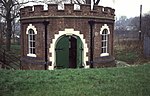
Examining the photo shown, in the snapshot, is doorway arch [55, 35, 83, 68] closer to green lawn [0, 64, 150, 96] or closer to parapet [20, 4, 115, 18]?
parapet [20, 4, 115, 18]

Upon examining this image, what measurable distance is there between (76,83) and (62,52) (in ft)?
22.2

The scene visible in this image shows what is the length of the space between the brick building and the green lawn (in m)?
4.77

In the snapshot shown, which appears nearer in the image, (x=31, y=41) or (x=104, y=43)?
(x=31, y=41)

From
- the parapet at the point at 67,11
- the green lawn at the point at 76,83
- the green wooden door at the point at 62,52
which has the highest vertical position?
the parapet at the point at 67,11

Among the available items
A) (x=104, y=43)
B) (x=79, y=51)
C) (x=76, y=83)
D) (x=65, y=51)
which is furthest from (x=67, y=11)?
(x=76, y=83)

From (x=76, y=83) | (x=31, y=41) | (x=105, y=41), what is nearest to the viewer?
(x=76, y=83)

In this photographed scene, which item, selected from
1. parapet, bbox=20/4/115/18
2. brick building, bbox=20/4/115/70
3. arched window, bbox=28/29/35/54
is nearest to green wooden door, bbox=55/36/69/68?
brick building, bbox=20/4/115/70

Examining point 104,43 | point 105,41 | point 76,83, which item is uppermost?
point 105,41

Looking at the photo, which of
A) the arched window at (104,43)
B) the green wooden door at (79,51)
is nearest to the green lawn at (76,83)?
the green wooden door at (79,51)

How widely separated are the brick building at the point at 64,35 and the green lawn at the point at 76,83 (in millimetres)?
4772

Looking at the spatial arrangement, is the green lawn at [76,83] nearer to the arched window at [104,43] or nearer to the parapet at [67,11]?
the parapet at [67,11]

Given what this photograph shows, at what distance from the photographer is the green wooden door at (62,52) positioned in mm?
15977

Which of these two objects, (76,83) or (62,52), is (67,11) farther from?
(76,83)

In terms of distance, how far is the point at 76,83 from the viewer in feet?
30.9
